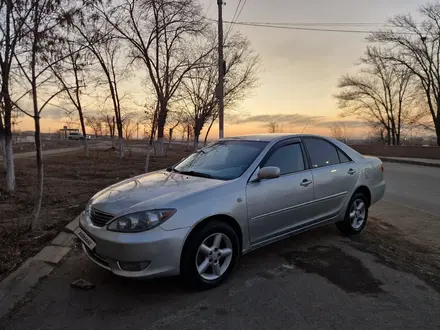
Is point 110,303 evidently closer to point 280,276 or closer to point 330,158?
point 280,276

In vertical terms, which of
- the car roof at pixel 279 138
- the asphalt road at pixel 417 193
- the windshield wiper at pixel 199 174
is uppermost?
the car roof at pixel 279 138

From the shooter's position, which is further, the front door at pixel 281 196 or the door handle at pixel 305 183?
the door handle at pixel 305 183

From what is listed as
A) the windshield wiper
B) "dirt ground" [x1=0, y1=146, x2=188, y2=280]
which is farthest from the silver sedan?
"dirt ground" [x1=0, y1=146, x2=188, y2=280]

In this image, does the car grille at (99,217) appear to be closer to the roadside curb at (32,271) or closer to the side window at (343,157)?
the roadside curb at (32,271)

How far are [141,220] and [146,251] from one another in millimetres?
284

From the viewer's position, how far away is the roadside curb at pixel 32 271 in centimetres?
337

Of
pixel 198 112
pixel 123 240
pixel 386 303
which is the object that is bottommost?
pixel 386 303

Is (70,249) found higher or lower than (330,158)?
lower

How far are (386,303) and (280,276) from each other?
104 cm

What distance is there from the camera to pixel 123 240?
3252mm

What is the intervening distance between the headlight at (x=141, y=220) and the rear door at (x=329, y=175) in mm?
2203

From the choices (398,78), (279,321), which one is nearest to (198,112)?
(398,78)

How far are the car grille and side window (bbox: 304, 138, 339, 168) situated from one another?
273 centimetres

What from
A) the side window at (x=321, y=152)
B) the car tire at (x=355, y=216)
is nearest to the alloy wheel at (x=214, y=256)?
the side window at (x=321, y=152)
